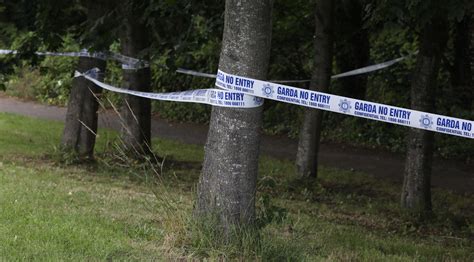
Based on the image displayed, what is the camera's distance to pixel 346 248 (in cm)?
613

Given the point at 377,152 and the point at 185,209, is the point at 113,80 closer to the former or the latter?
the point at 377,152

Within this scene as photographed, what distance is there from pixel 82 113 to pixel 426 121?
716 centimetres

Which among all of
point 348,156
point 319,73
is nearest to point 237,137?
point 319,73

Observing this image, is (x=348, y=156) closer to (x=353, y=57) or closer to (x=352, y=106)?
(x=353, y=57)

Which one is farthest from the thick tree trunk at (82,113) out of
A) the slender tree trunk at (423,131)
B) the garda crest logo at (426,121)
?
the garda crest logo at (426,121)

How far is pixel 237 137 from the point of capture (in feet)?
17.2

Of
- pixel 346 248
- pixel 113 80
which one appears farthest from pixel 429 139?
pixel 113 80

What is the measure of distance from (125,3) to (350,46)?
819 cm

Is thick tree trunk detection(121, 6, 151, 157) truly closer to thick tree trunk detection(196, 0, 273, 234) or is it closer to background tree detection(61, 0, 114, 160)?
background tree detection(61, 0, 114, 160)

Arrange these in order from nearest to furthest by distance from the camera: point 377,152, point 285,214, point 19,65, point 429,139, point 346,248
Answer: point 285,214 < point 346,248 < point 429,139 < point 19,65 < point 377,152

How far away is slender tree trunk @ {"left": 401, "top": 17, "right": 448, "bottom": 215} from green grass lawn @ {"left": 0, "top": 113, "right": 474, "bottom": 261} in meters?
0.31

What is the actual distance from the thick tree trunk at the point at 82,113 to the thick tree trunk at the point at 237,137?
21.4 ft

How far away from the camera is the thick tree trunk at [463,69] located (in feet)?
52.1

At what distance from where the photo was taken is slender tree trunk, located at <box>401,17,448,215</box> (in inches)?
362
